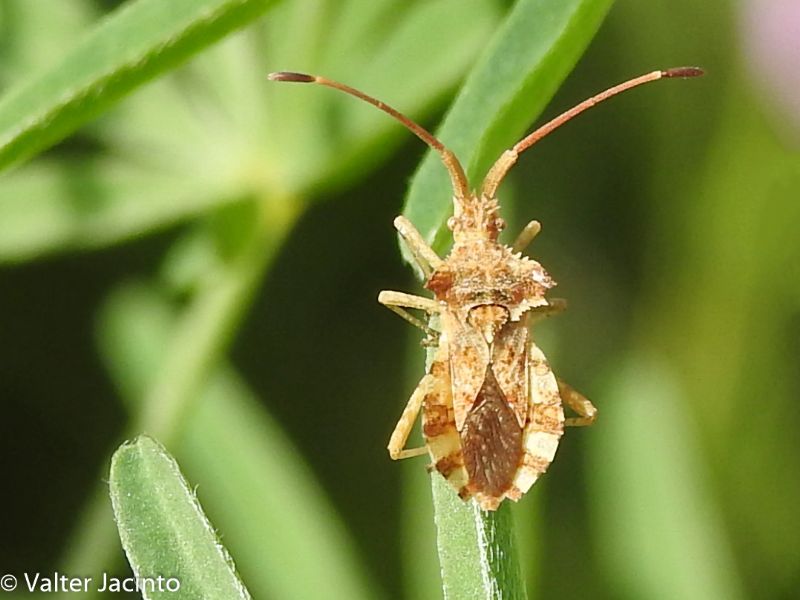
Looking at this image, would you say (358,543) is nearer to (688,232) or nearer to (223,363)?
(223,363)

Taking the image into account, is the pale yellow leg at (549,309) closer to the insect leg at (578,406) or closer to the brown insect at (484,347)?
the brown insect at (484,347)

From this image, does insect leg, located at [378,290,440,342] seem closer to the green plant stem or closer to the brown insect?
the brown insect

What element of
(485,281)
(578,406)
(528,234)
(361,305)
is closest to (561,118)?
(528,234)

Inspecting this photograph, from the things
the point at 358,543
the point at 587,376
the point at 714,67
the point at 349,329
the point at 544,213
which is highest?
the point at 714,67

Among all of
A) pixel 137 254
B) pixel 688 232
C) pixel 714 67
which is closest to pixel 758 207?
pixel 688 232

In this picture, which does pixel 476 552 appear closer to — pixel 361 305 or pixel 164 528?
pixel 164 528

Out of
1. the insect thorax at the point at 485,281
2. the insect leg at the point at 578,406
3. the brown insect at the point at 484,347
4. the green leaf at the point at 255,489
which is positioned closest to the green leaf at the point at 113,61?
the brown insect at the point at 484,347
